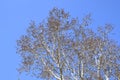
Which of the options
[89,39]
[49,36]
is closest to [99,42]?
[89,39]

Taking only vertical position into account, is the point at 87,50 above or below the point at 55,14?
below

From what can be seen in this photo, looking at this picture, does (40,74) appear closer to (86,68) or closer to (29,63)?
(29,63)

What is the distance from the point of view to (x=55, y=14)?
2986 cm

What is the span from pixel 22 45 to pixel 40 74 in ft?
6.34

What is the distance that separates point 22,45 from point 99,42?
434 centimetres

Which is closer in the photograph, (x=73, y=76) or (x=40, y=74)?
(x=73, y=76)

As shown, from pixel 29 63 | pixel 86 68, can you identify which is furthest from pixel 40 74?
pixel 86 68

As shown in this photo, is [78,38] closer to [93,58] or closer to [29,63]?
[93,58]

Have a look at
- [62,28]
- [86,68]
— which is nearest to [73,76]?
[86,68]

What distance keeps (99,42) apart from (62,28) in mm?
2242

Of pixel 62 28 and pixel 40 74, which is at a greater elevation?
pixel 62 28

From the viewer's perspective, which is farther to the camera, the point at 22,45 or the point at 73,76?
the point at 22,45

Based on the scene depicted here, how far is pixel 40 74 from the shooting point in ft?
98.9

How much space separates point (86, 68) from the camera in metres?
29.0
